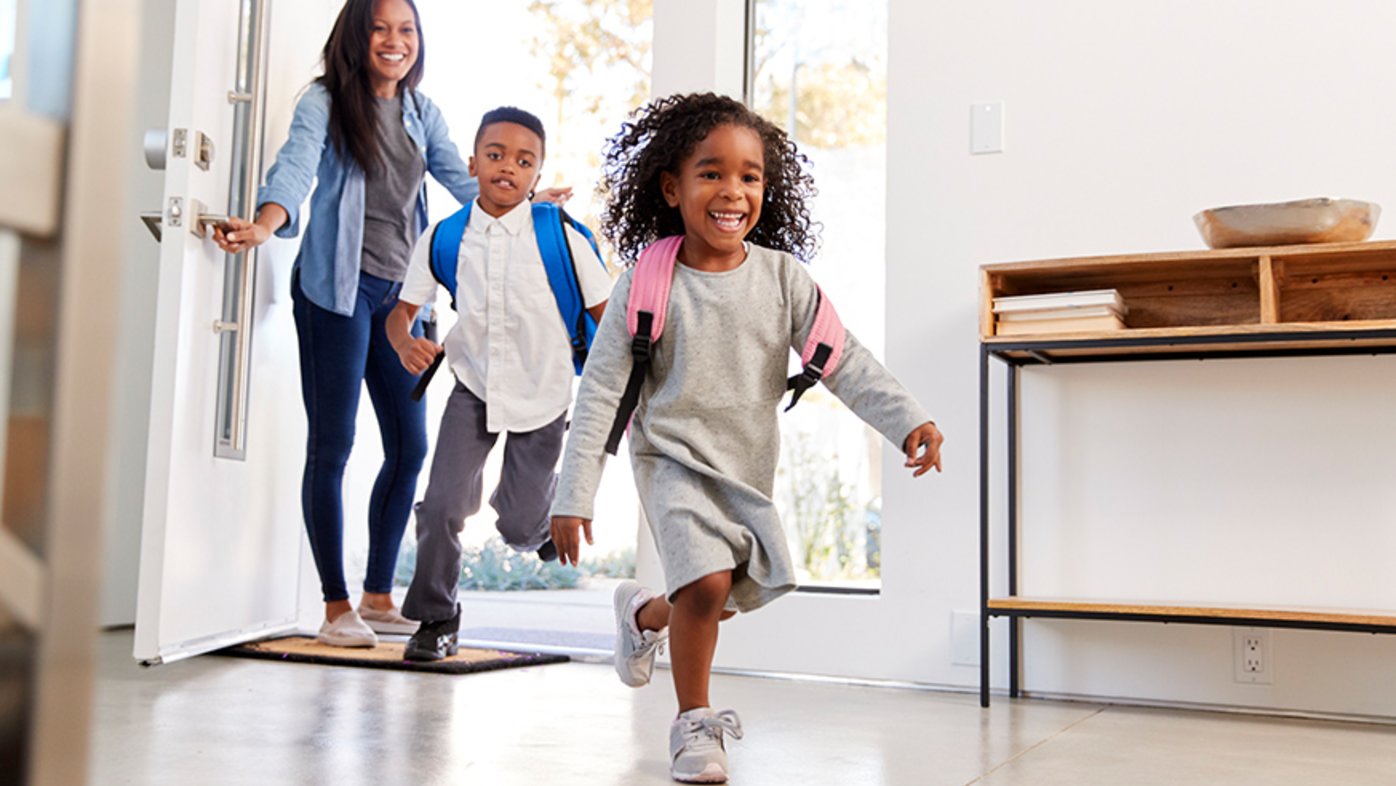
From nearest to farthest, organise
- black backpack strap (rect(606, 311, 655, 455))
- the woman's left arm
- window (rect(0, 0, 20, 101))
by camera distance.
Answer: window (rect(0, 0, 20, 101)) → black backpack strap (rect(606, 311, 655, 455)) → the woman's left arm

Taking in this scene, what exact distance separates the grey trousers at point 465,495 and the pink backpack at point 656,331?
2.86ft

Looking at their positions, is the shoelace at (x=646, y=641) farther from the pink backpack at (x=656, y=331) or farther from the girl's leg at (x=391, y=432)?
the girl's leg at (x=391, y=432)

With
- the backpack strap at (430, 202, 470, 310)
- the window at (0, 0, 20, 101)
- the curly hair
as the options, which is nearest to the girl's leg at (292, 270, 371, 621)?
the backpack strap at (430, 202, 470, 310)

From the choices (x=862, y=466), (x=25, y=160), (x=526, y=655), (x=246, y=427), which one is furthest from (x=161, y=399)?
(x=25, y=160)

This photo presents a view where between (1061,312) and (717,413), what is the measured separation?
93 centimetres

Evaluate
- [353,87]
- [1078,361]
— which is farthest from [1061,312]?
[353,87]

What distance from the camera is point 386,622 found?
3.18m

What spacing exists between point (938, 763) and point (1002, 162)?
1.50m

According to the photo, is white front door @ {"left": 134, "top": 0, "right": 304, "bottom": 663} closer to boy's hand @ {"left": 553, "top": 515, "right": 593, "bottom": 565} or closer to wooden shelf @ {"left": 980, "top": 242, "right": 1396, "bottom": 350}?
boy's hand @ {"left": 553, "top": 515, "right": 593, "bottom": 565}

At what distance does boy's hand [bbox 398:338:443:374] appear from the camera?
282 cm

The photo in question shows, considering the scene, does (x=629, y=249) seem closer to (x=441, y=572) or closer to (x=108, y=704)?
(x=441, y=572)

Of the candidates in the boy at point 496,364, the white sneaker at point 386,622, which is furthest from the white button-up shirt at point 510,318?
the white sneaker at point 386,622

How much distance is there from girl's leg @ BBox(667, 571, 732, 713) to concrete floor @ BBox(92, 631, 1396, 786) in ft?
0.39

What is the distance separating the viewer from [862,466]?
3068mm
